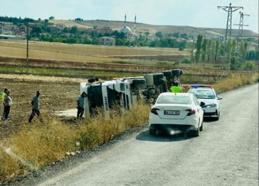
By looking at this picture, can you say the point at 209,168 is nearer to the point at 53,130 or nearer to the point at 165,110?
the point at 53,130

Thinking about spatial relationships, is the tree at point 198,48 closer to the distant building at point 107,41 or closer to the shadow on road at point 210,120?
the distant building at point 107,41

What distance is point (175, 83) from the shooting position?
113 feet

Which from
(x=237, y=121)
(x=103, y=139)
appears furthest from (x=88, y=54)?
(x=103, y=139)

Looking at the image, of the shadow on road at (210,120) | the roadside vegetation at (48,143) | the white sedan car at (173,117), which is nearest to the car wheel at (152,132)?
the white sedan car at (173,117)

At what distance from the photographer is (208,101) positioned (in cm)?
2714

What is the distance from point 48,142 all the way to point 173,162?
329 cm

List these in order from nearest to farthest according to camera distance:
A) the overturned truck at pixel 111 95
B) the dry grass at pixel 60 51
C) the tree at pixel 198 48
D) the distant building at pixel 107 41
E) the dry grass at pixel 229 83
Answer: the overturned truck at pixel 111 95, the dry grass at pixel 229 83, the dry grass at pixel 60 51, the tree at pixel 198 48, the distant building at pixel 107 41

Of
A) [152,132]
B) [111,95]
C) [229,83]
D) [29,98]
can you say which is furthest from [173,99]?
[229,83]

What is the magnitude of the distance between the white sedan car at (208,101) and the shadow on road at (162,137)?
5331 millimetres

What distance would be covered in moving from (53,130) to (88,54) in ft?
374

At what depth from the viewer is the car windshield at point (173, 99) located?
67.1 feet

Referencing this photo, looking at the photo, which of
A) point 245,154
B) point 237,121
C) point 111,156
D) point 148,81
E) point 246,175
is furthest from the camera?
point 148,81

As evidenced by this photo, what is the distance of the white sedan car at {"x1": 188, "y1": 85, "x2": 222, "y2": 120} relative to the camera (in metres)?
26.6

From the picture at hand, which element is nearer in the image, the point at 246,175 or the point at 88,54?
the point at 246,175
